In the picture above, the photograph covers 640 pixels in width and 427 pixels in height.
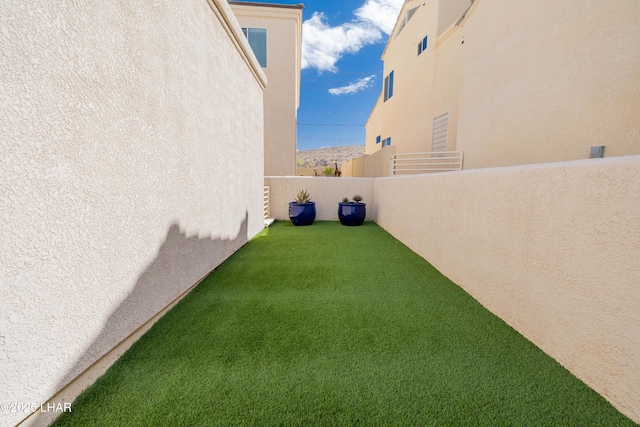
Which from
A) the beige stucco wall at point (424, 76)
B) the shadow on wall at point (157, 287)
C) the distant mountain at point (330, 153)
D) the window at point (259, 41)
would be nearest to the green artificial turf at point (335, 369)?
the shadow on wall at point (157, 287)

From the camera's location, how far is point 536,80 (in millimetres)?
4242

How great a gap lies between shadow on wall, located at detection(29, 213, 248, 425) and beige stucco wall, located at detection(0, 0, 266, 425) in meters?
0.01

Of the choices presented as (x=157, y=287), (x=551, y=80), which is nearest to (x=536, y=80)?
(x=551, y=80)

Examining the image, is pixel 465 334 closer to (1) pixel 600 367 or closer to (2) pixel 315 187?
(1) pixel 600 367

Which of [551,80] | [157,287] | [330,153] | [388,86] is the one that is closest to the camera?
[157,287]

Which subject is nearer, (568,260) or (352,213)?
(568,260)

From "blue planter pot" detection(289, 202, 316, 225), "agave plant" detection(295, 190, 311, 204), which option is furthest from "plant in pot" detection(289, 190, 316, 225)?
"agave plant" detection(295, 190, 311, 204)

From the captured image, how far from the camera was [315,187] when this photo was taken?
8227mm

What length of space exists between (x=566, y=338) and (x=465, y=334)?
24.5 inches

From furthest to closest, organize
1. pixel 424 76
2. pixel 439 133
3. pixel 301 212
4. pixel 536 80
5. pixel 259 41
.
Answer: pixel 259 41, pixel 424 76, pixel 439 133, pixel 301 212, pixel 536 80

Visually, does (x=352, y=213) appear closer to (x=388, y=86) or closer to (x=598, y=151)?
(x=598, y=151)

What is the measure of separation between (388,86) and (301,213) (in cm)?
1009

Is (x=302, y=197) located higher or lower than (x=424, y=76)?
lower

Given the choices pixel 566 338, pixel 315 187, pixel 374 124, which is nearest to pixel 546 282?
pixel 566 338
